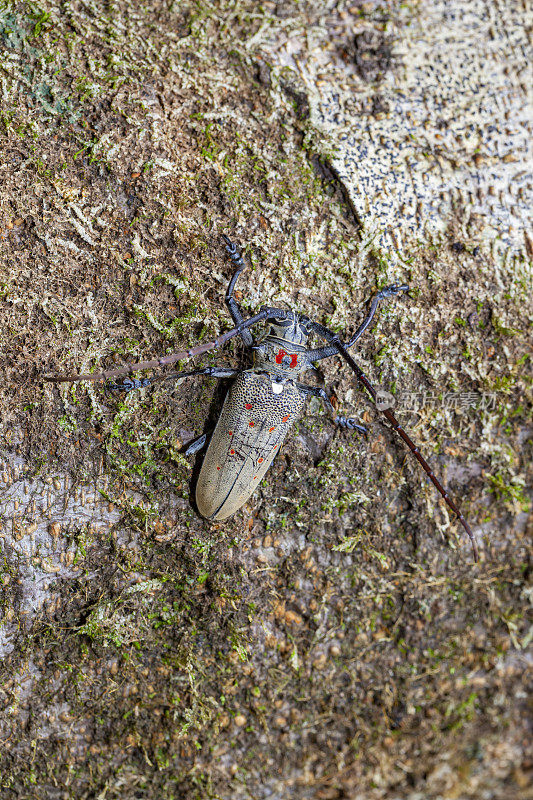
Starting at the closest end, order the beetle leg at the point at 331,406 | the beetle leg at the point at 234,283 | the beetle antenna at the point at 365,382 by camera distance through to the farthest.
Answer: the beetle antenna at the point at 365,382 < the beetle leg at the point at 234,283 < the beetle leg at the point at 331,406

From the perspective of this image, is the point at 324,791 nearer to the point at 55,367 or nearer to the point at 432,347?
the point at 432,347

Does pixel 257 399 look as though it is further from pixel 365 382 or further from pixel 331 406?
pixel 365 382

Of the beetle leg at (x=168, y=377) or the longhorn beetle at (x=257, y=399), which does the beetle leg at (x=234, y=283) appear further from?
the beetle leg at (x=168, y=377)

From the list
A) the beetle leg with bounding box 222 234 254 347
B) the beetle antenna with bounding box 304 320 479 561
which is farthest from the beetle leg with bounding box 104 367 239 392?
the beetle antenna with bounding box 304 320 479 561

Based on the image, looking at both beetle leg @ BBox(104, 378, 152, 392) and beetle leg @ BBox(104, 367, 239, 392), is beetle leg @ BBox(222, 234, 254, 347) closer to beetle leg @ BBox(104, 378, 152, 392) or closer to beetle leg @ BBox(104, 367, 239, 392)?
beetle leg @ BBox(104, 367, 239, 392)

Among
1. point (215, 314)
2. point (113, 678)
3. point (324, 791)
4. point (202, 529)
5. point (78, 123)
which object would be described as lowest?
point (324, 791)

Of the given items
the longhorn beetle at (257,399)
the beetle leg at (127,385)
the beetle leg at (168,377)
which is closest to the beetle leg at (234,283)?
the longhorn beetle at (257,399)

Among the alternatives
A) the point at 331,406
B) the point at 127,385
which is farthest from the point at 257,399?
the point at 127,385

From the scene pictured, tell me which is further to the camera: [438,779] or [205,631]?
[438,779]

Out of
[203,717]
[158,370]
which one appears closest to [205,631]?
[203,717]
